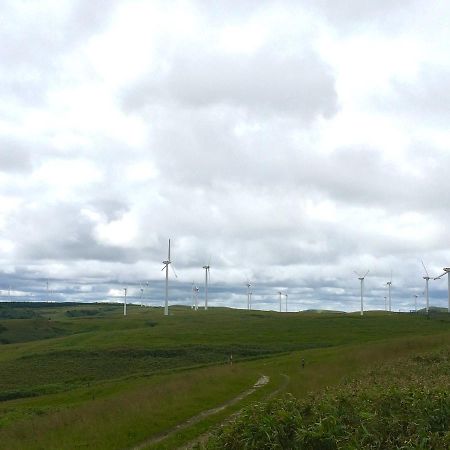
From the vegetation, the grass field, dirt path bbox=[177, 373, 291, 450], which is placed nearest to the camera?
the vegetation

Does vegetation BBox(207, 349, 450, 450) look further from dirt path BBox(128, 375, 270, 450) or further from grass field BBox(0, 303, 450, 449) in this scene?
dirt path BBox(128, 375, 270, 450)

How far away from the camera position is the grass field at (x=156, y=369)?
104 ft

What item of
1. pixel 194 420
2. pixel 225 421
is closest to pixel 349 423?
pixel 225 421

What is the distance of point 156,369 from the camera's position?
288 ft

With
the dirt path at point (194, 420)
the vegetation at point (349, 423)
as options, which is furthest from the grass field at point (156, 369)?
the vegetation at point (349, 423)

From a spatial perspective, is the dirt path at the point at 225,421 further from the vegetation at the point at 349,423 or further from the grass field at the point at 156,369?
the vegetation at the point at 349,423

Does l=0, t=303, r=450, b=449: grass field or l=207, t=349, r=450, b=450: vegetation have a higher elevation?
l=207, t=349, r=450, b=450: vegetation

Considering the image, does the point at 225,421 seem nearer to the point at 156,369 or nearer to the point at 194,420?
the point at 194,420

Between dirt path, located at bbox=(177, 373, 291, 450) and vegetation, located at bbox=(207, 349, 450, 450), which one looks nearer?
vegetation, located at bbox=(207, 349, 450, 450)

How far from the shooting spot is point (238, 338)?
124 m

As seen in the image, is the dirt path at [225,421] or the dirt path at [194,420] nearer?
the dirt path at [225,421]

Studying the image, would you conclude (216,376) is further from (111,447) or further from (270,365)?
(111,447)

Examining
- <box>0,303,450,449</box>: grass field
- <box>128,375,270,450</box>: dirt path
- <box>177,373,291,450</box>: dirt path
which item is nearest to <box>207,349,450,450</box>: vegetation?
<box>177,373,291,450</box>: dirt path

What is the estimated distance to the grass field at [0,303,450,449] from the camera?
104ft
